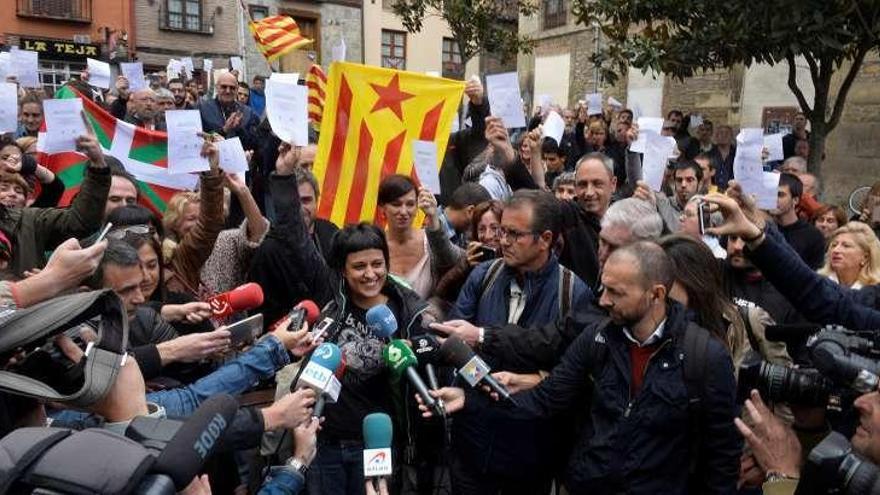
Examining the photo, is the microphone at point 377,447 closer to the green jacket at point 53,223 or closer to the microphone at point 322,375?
the microphone at point 322,375

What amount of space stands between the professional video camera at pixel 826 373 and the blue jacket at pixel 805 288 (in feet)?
1.06

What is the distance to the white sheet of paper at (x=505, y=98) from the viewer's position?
5.68 metres

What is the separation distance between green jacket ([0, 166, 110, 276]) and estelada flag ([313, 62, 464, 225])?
5.54 feet

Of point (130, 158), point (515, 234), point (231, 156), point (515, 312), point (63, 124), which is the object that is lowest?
point (515, 312)

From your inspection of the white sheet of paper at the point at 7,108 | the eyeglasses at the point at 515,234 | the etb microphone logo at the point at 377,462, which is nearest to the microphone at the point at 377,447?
the etb microphone logo at the point at 377,462

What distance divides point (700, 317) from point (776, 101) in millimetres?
12791

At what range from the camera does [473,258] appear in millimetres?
4086

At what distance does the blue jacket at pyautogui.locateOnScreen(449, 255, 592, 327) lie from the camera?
3.30 metres

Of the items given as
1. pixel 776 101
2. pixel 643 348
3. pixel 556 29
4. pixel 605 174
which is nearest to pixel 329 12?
pixel 556 29

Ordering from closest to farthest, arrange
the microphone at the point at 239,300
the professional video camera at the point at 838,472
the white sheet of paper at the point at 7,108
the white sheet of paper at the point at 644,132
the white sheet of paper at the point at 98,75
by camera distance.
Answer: the professional video camera at the point at 838,472, the microphone at the point at 239,300, the white sheet of paper at the point at 7,108, the white sheet of paper at the point at 644,132, the white sheet of paper at the point at 98,75

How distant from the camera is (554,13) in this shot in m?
21.2

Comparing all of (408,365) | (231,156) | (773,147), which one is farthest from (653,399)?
(773,147)

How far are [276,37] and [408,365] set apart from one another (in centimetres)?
679

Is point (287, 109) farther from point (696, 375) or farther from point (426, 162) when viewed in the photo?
point (696, 375)
